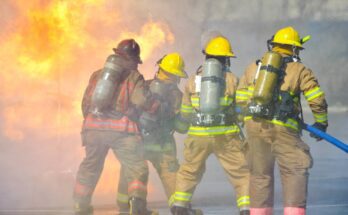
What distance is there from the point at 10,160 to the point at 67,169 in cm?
160

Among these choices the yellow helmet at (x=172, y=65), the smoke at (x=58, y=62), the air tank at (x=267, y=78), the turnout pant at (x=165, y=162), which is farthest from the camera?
the smoke at (x=58, y=62)

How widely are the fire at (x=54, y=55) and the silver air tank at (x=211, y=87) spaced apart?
5795 mm

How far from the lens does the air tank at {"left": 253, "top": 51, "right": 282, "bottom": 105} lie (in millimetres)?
7578

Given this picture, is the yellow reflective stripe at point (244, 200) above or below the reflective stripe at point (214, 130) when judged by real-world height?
below

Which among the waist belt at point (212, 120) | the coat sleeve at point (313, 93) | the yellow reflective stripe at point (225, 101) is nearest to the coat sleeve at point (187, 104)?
the waist belt at point (212, 120)

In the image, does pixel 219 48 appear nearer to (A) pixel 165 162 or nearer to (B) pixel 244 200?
(A) pixel 165 162

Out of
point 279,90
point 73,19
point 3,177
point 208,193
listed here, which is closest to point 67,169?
point 3,177

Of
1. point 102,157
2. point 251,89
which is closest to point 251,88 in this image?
point 251,89

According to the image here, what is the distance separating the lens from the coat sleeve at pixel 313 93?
762cm

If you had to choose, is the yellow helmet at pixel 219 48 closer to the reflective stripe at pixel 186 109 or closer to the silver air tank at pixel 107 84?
the reflective stripe at pixel 186 109

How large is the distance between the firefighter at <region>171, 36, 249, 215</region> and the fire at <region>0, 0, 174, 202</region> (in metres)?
5.37

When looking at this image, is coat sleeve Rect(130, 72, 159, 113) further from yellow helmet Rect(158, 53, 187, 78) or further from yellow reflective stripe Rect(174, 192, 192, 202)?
yellow reflective stripe Rect(174, 192, 192, 202)

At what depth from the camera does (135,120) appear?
8844 mm

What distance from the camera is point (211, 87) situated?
26.4ft
